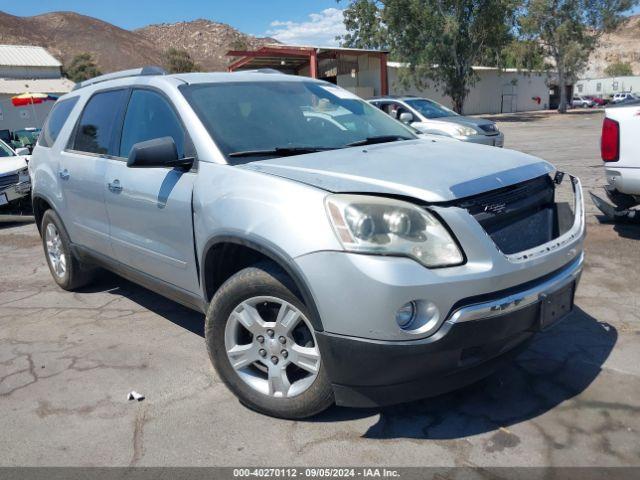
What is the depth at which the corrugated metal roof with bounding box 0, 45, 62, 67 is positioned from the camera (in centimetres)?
4184

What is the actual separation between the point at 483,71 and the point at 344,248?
4813cm

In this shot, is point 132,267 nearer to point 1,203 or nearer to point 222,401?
point 222,401

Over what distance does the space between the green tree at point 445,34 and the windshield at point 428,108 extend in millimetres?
20063

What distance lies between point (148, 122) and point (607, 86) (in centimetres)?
8437

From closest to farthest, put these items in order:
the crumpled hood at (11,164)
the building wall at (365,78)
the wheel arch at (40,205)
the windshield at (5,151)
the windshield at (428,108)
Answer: the wheel arch at (40,205), the crumpled hood at (11,164), the windshield at (5,151), the windshield at (428,108), the building wall at (365,78)

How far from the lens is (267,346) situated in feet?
9.50

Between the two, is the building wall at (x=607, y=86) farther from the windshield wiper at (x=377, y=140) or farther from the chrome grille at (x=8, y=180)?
the windshield wiper at (x=377, y=140)

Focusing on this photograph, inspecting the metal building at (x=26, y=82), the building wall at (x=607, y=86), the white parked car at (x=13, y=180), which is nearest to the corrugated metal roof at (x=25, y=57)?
the metal building at (x=26, y=82)

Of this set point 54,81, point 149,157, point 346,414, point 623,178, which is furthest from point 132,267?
point 54,81

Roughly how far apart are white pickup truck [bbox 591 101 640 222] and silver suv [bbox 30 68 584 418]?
8.33 ft

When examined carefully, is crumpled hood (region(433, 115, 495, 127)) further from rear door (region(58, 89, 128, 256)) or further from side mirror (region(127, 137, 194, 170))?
side mirror (region(127, 137, 194, 170))

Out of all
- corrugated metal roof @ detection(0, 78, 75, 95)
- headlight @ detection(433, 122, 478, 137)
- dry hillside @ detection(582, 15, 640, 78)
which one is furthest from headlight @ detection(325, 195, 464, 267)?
dry hillside @ detection(582, 15, 640, 78)

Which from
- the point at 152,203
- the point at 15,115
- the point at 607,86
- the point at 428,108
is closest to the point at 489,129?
the point at 428,108

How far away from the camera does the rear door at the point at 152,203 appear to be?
334 centimetres
